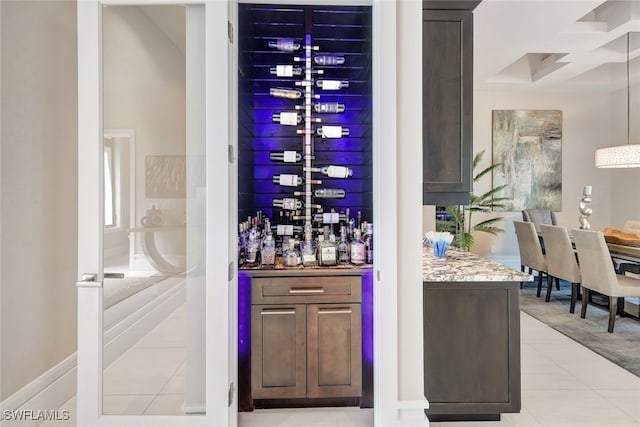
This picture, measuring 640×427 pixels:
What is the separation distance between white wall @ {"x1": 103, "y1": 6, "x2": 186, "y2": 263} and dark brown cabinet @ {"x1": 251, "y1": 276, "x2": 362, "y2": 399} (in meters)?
0.68

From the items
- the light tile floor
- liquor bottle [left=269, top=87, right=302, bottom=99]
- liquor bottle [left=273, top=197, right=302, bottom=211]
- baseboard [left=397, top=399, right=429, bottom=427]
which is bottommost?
the light tile floor

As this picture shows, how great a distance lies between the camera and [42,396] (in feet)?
7.04

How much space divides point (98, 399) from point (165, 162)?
1.28 m

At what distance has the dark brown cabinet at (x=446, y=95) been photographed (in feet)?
7.15

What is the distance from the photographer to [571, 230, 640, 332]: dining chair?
355cm

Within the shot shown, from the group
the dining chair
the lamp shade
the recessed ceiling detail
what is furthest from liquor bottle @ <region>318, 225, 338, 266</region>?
the lamp shade

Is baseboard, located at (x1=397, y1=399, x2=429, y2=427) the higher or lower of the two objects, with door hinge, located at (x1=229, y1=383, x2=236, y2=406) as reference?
lower

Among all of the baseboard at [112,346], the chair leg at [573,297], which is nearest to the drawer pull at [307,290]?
the baseboard at [112,346]

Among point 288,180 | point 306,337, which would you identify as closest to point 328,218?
point 288,180

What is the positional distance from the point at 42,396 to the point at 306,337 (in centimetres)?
156

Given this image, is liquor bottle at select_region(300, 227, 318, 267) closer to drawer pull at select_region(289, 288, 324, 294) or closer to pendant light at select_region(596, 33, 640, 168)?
drawer pull at select_region(289, 288, 324, 294)

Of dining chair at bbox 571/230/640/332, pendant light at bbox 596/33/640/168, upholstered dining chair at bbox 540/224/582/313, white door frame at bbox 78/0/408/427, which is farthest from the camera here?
pendant light at bbox 596/33/640/168

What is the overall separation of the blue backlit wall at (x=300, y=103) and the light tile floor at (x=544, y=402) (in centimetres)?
122

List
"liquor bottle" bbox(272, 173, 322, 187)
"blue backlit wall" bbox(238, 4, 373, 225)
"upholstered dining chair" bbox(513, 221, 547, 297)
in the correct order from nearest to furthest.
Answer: "blue backlit wall" bbox(238, 4, 373, 225) < "liquor bottle" bbox(272, 173, 322, 187) < "upholstered dining chair" bbox(513, 221, 547, 297)
